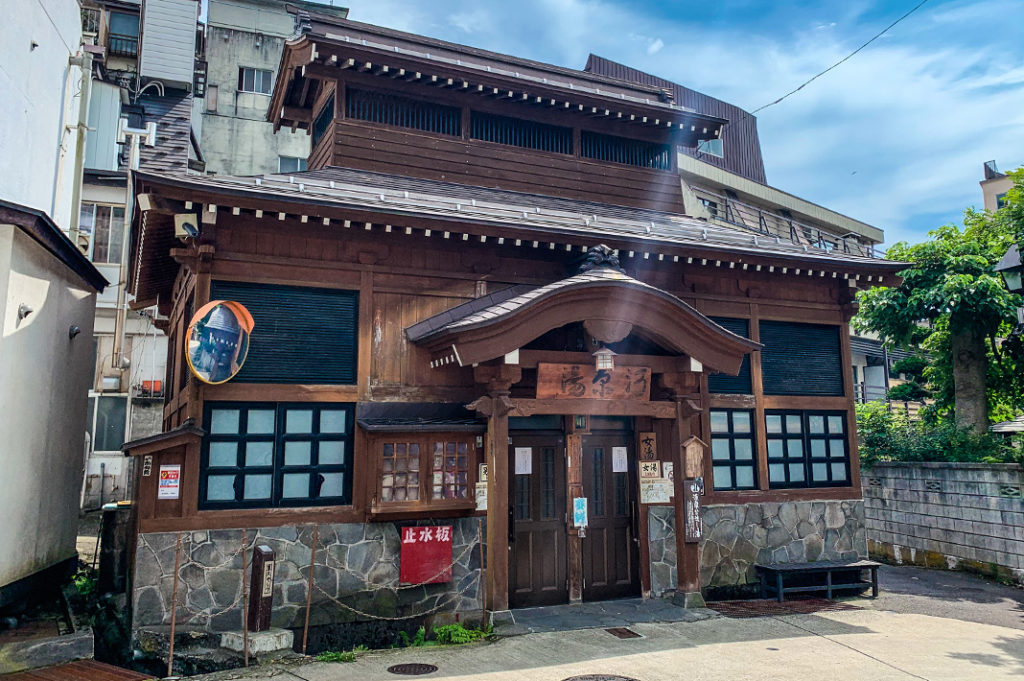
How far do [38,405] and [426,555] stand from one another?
629cm

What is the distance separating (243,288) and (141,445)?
2382mm

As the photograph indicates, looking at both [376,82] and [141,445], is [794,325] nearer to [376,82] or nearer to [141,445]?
[376,82]

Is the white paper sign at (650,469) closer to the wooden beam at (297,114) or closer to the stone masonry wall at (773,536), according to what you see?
the stone masonry wall at (773,536)

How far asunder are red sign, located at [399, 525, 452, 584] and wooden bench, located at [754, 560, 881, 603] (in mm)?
5376

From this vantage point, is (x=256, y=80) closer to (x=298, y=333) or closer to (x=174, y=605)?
(x=298, y=333)

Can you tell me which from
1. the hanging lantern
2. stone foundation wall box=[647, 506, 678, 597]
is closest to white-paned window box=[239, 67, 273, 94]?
the hanging lantern

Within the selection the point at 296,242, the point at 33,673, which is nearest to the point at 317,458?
the point at 296,242

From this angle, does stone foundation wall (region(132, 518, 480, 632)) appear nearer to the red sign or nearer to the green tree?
the red sign

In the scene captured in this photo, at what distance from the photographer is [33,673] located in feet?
24.7

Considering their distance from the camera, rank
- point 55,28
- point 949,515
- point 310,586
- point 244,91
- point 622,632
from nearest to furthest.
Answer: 1. point 310,586
2. point 622,632
3. point 55,28
4. point 949,515
5. point 244,91

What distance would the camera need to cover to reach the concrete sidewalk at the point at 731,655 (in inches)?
301

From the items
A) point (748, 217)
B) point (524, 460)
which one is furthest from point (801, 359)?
point (748, 217)

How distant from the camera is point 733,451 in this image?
473 inches

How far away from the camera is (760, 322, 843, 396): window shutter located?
12516mm
